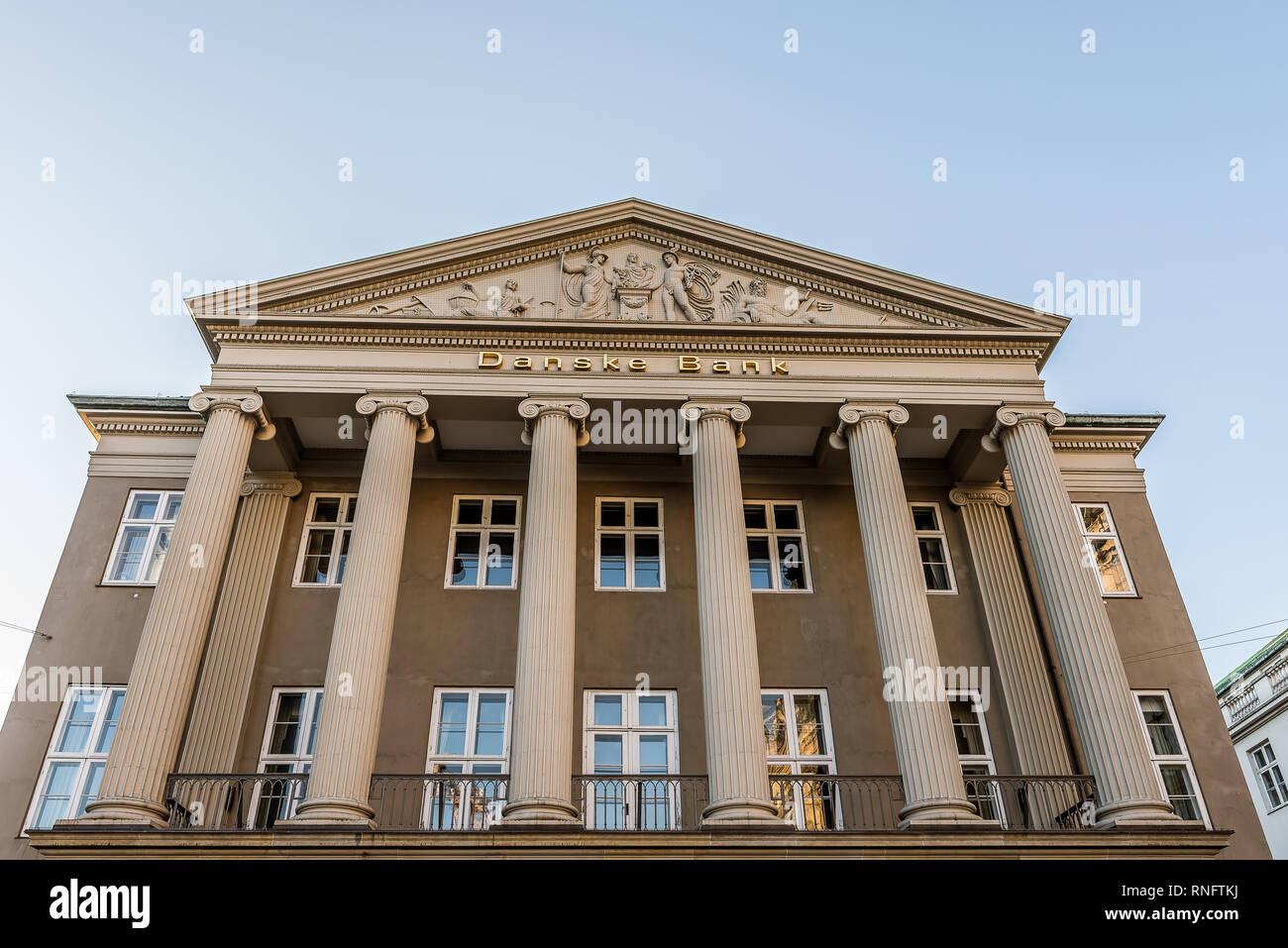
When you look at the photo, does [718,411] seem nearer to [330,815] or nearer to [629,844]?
[629,844]

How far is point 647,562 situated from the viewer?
20.5m

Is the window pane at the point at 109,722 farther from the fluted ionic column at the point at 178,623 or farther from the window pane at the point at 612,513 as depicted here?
the window pane at the point at 612,513

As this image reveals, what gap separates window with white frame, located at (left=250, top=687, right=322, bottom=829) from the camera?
680 inches

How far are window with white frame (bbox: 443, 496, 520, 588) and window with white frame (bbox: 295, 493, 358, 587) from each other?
7.14 feet

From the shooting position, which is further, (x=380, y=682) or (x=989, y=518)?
(x=989, y=518)

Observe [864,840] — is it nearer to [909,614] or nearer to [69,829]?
[909,614]

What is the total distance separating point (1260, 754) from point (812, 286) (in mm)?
24425

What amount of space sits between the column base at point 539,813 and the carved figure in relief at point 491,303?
9827 millimetres

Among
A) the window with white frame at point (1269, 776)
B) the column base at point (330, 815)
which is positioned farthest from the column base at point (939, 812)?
the window with white frame at point (1269, 776)

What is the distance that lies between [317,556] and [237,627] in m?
2.22

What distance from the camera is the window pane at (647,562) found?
20219 mm

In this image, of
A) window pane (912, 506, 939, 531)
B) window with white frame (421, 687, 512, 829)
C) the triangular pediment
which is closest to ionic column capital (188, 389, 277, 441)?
the triangular pediment
